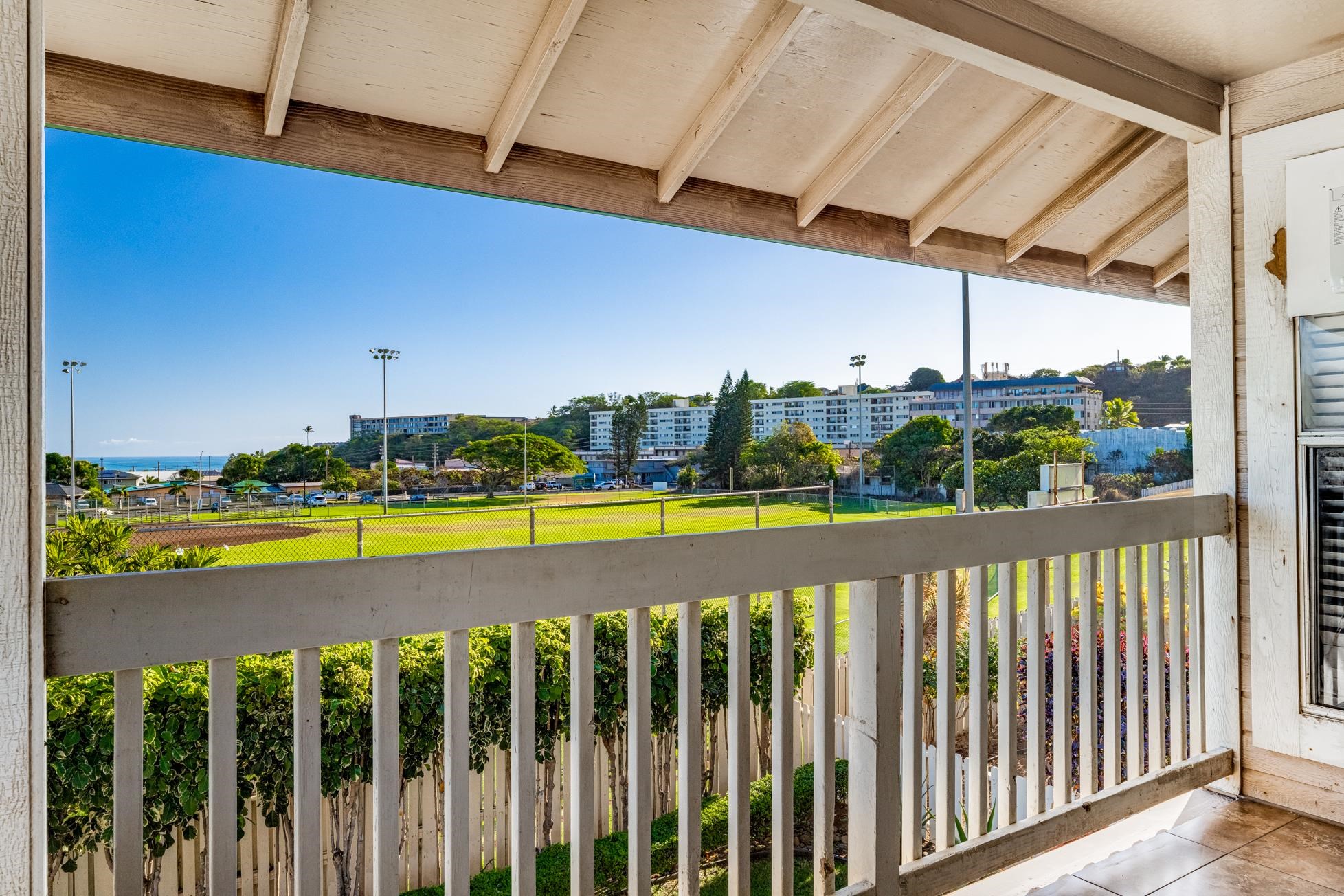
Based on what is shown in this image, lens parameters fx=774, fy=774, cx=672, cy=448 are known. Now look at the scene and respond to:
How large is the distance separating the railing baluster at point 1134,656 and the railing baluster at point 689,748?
4.02 feet

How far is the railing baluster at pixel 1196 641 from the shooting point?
2.00m

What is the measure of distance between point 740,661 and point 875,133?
1.52 m

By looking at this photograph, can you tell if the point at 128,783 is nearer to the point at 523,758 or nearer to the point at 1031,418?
the point at 523,758

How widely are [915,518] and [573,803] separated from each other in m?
0.76

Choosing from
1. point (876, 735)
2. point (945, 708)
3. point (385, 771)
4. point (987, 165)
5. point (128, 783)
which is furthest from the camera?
point (987, 165)

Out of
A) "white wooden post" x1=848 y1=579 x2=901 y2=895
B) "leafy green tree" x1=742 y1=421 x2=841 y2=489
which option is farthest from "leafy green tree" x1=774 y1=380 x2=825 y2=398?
"white wooden post" x1=848 y1=579 x2=901 y2=895

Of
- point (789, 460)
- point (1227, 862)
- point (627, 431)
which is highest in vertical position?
point (627, 431)

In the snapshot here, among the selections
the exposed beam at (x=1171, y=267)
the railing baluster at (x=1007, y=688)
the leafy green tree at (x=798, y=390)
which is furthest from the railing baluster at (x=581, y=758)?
the leafy green tree at (x=798, y=390)

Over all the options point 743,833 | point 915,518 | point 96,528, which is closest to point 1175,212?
point 915,518

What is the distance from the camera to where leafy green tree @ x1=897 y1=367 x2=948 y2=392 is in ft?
34.1

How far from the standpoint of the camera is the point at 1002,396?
30.4ft

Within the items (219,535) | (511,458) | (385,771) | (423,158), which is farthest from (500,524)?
(385,771)

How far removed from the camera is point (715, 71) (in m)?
1.87

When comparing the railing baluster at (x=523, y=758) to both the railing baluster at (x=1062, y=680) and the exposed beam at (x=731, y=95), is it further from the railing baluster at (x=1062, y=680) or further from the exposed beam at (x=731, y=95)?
the exposed beam at (x=731, y=95)
